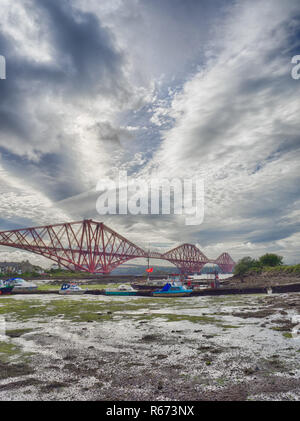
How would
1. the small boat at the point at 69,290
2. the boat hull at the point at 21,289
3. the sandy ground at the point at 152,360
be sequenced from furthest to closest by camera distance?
the boat hull at the point at 21,289 < the small boat at the point at 69,290 < the sandy ground at the point at 152,360

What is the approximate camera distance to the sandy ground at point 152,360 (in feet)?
22.9

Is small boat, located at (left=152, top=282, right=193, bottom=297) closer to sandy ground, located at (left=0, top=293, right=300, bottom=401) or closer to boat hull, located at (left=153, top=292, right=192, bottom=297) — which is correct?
boat hull, located at (left=153, top=292, right=192, bottom=297)

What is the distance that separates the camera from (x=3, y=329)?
49.9ft

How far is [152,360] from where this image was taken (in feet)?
31.4

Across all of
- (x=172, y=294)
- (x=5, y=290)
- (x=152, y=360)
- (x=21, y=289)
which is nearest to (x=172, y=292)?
(x=172, y=294)

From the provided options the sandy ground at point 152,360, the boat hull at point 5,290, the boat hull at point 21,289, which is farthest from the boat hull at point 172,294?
the boat hull at point 5,290

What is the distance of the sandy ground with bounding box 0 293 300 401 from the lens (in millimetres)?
6969

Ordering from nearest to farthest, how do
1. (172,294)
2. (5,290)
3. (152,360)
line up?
(152,360) < (172,294) < (5,290)

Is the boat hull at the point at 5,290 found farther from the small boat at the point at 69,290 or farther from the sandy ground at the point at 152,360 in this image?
the sandy ground at the point at 152,360

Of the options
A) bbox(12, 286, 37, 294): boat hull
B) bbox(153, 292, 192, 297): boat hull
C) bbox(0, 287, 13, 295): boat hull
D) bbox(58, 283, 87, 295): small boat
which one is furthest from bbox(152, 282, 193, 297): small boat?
bbox(0, 287, 13, 295): boat hull

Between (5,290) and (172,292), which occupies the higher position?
(172,292)

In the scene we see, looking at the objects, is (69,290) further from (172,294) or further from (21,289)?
(172,294)
